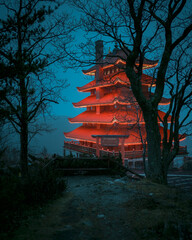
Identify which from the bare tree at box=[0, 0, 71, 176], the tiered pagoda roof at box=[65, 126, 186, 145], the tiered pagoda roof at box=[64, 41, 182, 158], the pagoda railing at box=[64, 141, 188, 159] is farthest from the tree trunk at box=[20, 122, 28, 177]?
the tiered pagoda roof at box=[64, 41, 182, 158]

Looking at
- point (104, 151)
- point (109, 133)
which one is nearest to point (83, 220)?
point (104, 151)

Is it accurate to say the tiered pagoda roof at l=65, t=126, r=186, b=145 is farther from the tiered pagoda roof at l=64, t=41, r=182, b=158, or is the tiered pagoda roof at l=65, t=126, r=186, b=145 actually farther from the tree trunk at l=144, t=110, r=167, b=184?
the tree trunk at l=144, t=110, r=167, b=184

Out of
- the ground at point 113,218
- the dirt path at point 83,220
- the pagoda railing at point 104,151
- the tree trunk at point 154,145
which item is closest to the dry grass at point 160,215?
the ground at point 113,218

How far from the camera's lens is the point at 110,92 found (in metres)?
23.5

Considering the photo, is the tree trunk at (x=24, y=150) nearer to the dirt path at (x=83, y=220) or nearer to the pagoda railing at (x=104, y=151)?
the dirt path at (x=83, y=220)

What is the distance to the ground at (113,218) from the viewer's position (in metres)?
2.89

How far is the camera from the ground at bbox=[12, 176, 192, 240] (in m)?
2.89

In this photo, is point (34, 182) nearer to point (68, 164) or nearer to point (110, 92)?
point (68, 164)

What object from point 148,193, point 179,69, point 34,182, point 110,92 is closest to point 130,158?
point 110,92

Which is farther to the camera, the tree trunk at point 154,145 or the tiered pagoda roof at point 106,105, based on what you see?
the tiered pagoda roof at point 106,105

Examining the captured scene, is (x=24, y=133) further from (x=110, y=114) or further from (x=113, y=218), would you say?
(x=110, y=114)

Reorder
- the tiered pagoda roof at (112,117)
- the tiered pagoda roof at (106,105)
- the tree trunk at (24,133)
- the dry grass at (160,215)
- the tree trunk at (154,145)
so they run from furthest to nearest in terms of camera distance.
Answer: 1. the tiered pagoda roof at (106,105)
2. the tiered pagoda roof at (112,117)
3. the tree trunk at (154,145)
4. the tree trunk at (24,133)
5. the dry grass at (160,215)

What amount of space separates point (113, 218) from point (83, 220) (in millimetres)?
633

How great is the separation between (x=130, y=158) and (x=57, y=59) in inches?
564
